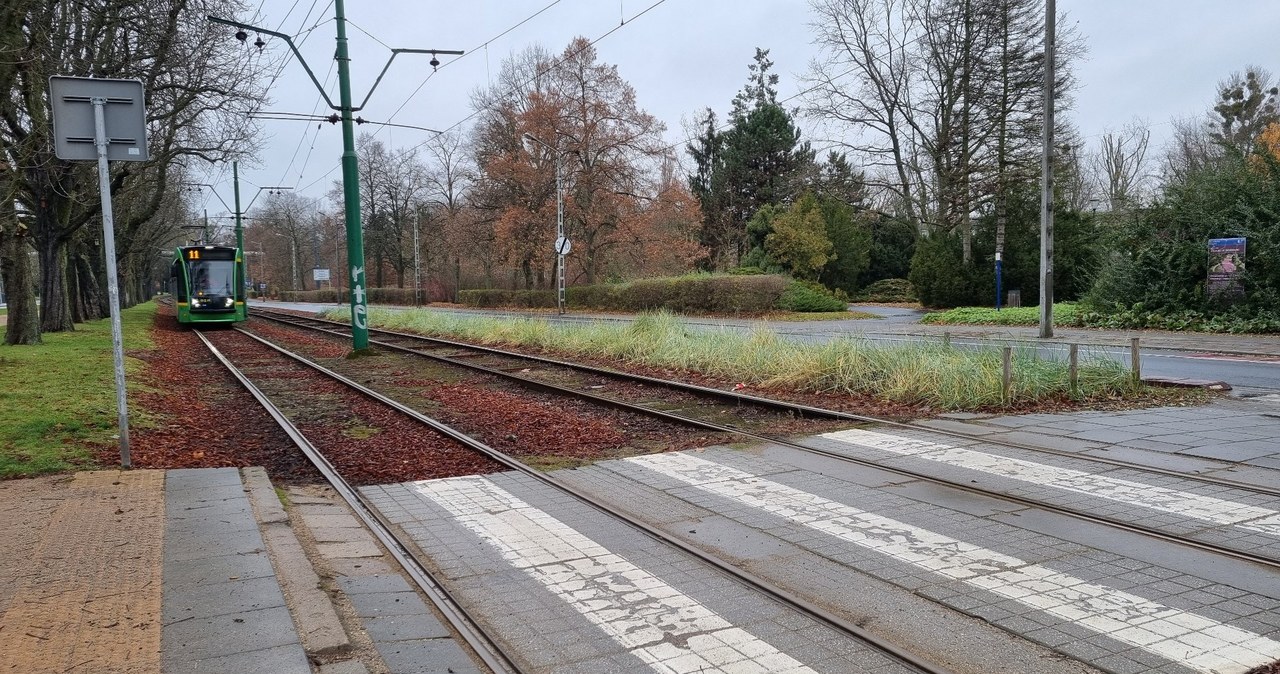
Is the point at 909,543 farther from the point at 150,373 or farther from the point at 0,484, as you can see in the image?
the point at 150,373

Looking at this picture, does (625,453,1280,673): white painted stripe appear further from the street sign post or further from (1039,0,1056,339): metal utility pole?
(1039,0,1056,339): metal utility pole

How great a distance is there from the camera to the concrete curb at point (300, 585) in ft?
11.8

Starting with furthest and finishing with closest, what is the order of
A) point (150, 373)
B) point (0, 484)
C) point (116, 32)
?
point (116, 32) → point (150, 373) → point (0, 484)

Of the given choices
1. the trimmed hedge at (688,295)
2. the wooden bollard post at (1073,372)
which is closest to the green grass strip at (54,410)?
the wooden bollard post at (1073,372)

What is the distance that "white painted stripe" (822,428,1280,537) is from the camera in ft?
17.4

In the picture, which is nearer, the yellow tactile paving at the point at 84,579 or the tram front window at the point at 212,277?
the yellow tactile paving at the point at 84,579

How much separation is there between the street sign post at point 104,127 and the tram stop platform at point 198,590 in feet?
5.51

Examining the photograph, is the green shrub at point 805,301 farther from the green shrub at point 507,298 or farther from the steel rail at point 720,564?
the steel rail at point 720,564

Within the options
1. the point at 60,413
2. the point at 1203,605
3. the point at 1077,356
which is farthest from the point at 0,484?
the point at 1077,356

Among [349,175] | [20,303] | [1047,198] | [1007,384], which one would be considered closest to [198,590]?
[1007,384]

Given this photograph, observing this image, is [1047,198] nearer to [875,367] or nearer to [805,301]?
[875,367]

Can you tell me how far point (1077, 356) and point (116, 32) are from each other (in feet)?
69.0

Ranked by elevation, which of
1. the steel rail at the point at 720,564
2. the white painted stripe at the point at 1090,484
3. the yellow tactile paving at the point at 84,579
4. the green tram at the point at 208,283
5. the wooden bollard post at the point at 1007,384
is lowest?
the steel rail at the point at 720,564

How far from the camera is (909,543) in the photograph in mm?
5008
